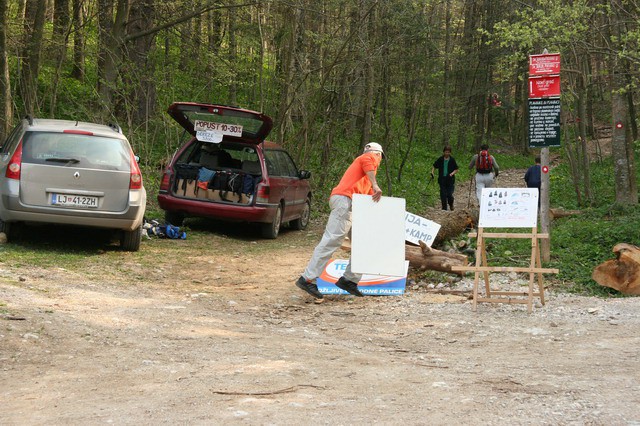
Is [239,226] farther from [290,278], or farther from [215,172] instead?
[290,278]

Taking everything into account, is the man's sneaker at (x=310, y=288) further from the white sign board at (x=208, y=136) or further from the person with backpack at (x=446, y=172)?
the person with backpack at (x=446, y=172)

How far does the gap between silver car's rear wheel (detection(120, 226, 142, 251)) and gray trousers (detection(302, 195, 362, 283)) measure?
124 inches

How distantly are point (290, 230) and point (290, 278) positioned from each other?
5864 millimetres

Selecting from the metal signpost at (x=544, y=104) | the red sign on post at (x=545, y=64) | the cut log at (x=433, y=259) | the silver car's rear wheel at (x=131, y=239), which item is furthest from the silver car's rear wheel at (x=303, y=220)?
the red sign on post at (x=545, y=64)

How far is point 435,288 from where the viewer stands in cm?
1123

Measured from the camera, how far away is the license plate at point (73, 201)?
11141mm

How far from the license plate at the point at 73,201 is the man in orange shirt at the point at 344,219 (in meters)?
3.16

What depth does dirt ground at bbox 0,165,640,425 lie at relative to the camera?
17.2 feet

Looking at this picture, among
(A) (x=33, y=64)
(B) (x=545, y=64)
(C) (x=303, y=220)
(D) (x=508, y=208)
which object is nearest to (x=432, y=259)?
(D) (x=508, y=208)

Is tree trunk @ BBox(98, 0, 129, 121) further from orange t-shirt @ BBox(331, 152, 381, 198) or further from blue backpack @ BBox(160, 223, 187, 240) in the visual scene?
orange t-shirt @ BBox(331, 152, 381, 198)

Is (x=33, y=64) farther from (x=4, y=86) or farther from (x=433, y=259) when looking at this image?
(x=433, y=259)

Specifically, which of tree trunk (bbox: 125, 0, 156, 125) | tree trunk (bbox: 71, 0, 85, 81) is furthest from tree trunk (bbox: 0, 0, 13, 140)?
tree trunk (bbox: 125, 0, 156, 125)

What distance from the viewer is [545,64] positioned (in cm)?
1127

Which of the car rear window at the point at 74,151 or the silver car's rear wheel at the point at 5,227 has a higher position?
the car rear window at the point at 74,151
